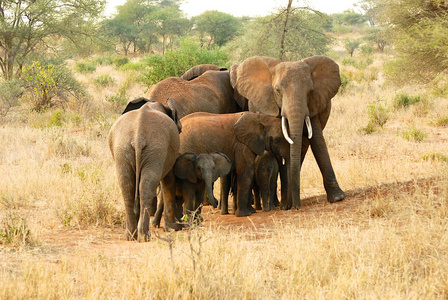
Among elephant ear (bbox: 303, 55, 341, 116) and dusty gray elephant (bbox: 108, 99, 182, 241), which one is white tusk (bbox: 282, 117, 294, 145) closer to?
elephant ear (bbox: 303, 55, 341, 116)

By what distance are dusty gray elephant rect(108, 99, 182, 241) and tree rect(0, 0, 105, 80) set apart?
13.1m

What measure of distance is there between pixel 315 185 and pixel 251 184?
1.58 meters

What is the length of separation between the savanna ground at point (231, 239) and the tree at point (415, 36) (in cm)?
264

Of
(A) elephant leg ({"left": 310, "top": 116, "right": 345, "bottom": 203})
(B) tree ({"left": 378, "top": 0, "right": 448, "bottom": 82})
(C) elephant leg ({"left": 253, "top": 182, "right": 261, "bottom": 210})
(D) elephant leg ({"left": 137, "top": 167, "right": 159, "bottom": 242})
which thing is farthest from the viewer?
(B) tree ({"left": 378, "top": 0, "right": 448, "bottom": 82})

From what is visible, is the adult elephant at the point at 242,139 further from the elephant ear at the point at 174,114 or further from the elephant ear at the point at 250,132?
the elephant ear at the point at 174,114

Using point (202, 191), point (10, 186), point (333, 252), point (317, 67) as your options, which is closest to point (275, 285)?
point (333, 252)

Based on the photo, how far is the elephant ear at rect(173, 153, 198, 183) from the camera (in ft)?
22.0

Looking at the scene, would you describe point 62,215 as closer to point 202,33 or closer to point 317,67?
point 317,67

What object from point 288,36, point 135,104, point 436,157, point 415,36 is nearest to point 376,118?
point 415,36

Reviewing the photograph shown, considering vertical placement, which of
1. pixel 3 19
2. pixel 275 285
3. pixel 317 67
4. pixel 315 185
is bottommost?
pixel 315 185

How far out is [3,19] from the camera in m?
18.2

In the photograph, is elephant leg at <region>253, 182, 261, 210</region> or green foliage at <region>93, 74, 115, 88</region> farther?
green foliage at <region>93, 74, 115, 88</region>

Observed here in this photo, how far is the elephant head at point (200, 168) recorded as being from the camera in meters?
6.54

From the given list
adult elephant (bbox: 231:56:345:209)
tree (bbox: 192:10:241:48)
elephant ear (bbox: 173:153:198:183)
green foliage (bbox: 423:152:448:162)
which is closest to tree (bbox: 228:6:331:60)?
green foliage (bbox: 423:152:448:162)
